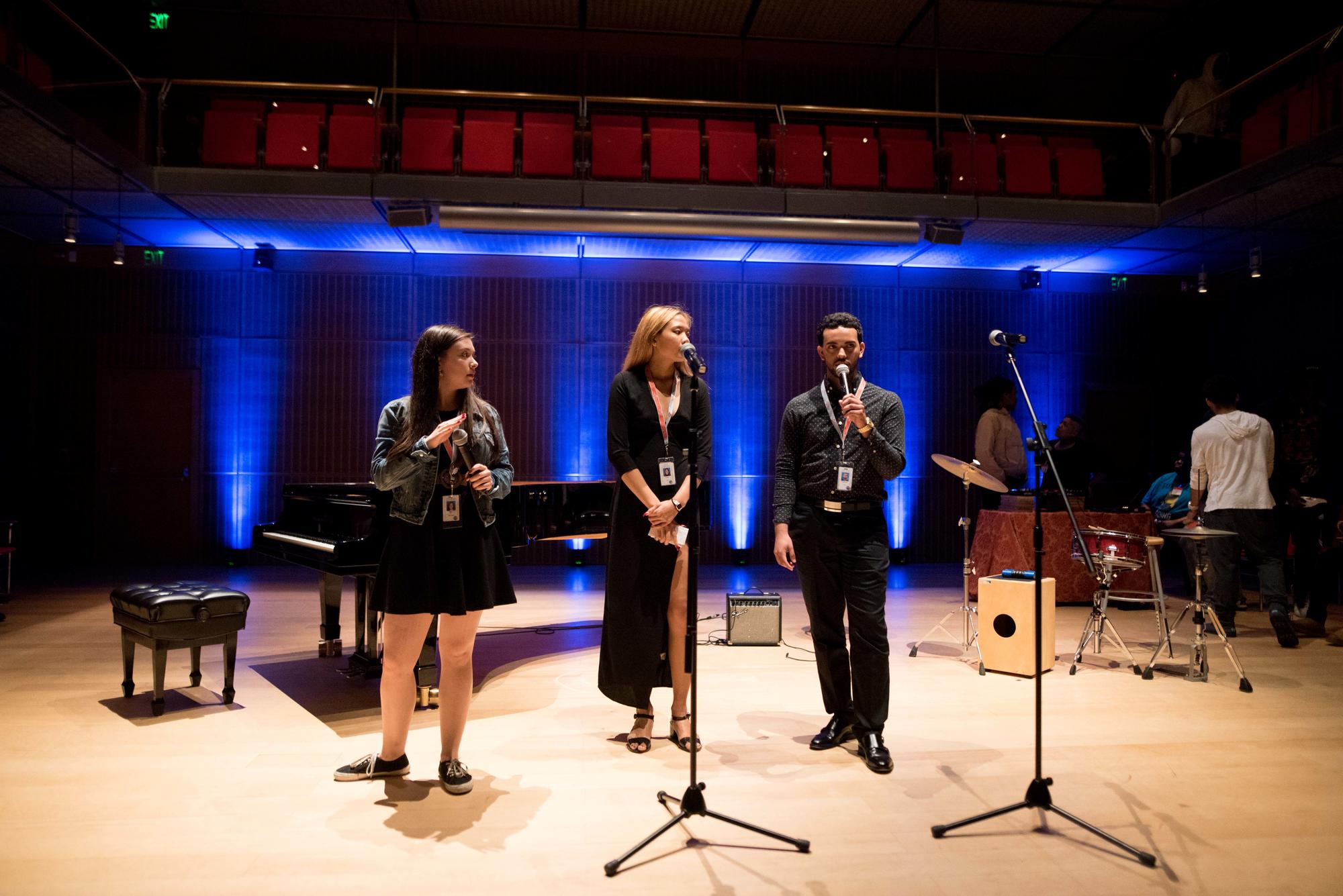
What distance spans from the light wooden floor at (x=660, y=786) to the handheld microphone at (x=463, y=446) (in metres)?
1.07

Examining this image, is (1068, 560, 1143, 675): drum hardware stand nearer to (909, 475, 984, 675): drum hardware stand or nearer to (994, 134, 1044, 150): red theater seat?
(909, 475, 984, 675): drum hardware stand

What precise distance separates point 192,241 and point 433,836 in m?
7.92

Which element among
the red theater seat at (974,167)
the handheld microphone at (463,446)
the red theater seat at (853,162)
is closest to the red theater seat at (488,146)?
the red theater seat at (853,162)

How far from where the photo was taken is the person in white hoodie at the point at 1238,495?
4.96 m

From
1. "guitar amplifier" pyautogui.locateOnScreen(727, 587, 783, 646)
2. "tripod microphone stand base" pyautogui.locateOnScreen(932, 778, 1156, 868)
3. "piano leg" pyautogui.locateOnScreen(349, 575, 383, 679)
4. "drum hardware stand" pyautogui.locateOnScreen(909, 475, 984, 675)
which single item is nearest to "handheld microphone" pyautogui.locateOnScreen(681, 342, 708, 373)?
"tripod microphone stand base" pyautogui.locateOnScreen(932, 778, 1156, 868)

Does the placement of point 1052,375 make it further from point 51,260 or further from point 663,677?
point 51,260

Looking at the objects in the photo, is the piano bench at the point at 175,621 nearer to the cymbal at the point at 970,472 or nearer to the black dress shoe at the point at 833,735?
the black dress shoe at the point at 833,735

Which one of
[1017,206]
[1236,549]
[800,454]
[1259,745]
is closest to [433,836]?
[800,454]

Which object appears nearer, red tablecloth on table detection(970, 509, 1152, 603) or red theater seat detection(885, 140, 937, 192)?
red tablecloth on table detection(970, 509, 1152, 603)

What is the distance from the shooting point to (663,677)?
3.18 metres

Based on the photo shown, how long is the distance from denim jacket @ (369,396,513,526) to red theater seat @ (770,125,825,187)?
5.45 m

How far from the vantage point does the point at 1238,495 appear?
5.07 meters

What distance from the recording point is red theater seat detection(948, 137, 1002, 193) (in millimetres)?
7594

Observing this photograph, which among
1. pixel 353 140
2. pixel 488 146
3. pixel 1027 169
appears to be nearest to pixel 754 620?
pixel 488 146
